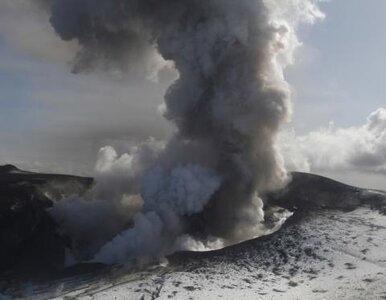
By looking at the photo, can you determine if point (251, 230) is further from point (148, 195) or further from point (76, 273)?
point (76, 273)

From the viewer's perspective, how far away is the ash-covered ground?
2061 inches

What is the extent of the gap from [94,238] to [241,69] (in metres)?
30.7

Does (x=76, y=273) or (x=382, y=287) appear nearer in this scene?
(x=382, y=287)

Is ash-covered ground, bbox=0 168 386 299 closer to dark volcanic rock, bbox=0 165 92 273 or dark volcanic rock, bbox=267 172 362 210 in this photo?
dark volcanic rock, bbox=0 165 92 273

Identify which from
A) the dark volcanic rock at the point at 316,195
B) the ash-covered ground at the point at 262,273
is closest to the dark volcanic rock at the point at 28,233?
the ash-covered ground at the point at 262,273

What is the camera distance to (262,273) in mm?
58031

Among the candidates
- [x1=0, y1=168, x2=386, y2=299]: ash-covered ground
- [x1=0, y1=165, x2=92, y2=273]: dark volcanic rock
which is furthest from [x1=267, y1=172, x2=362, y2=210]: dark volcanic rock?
[x1=0, y1=165, x2=92, y2=273]: dark volcanic rock

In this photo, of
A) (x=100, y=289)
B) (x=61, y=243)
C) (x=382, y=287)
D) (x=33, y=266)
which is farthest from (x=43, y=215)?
(x=382, y=287)

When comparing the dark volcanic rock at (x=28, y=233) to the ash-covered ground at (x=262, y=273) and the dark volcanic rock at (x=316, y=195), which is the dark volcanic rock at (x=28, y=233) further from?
the dark volcanic rock at (x=316, y=195)

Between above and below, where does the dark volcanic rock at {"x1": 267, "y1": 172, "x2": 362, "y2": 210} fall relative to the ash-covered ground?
above

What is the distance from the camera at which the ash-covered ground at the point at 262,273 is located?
172ft

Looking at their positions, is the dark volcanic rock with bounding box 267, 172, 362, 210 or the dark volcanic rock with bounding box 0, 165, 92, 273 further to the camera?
the dark volcanic rock with bounding box 267, 172, 362, 210

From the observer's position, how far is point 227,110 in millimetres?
78125

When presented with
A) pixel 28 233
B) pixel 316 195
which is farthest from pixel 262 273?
pixel 316 195
